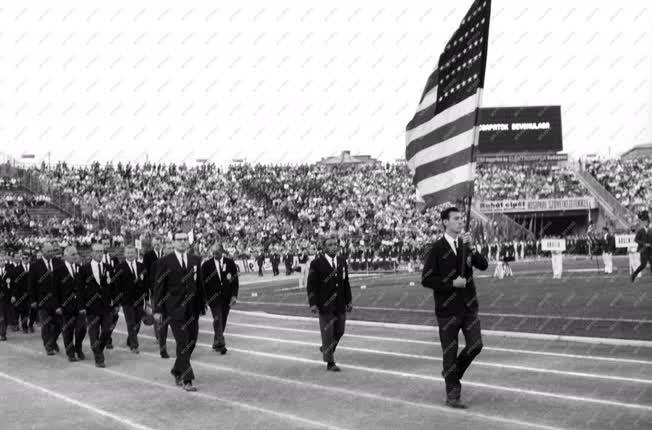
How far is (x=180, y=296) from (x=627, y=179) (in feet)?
190

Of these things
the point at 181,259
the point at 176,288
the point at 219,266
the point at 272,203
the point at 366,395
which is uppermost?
the point at 272,203

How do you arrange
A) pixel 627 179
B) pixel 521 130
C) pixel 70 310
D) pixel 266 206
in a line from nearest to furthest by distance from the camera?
pixel 70 310
pixel 266 206
pixel 627 179
pixel 521 130

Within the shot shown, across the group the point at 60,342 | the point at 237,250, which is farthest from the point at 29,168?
the point at 60,342

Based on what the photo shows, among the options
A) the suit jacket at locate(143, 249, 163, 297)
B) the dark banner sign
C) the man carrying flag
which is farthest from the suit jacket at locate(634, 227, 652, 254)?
the dark banner sign

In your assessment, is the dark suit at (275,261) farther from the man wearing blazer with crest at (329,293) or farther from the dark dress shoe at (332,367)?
the dark dress shoe at (332,367)

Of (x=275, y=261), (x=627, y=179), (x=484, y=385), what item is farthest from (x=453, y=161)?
(x=627, y=179)

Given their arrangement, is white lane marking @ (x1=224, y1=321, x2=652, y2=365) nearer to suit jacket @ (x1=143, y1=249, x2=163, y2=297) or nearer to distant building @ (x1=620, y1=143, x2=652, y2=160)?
suit jacket @ (x1=143, y1=249, x2=163, y2=297)

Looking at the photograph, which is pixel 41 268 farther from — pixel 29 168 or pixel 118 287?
pixel 29 168

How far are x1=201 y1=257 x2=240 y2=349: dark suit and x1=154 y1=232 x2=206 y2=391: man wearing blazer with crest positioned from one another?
3630 mm

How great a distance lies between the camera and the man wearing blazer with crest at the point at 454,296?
28.3ft

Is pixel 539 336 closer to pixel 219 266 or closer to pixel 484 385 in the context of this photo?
pixel 484 385

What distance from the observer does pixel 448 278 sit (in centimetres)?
881

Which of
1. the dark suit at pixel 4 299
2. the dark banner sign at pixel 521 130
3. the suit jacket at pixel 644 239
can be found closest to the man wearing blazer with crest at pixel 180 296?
the dark suit at pixel 4 299

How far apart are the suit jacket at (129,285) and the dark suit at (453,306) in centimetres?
770
